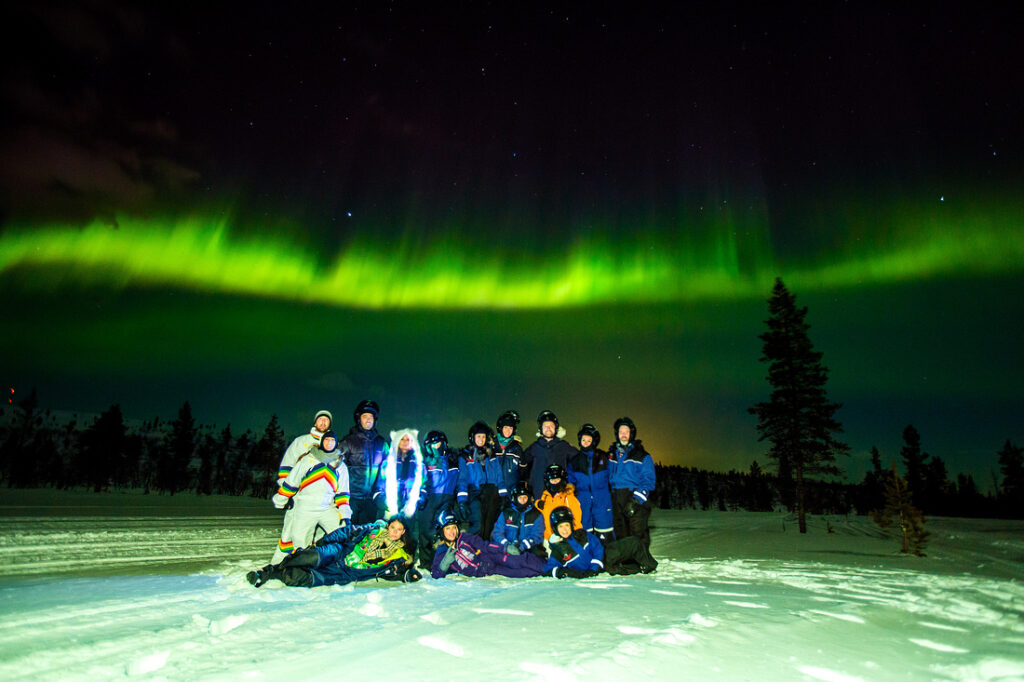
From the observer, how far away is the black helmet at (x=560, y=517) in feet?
23.9

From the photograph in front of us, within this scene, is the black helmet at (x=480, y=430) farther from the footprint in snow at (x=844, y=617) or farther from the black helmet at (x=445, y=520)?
the footprint in snow at (x=844, y=617)

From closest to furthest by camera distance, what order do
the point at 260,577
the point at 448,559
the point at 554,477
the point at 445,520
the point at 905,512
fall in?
the point at 260,577
the point at 448,559
the point at 445,520
the point at 554,477
the point at 905,512

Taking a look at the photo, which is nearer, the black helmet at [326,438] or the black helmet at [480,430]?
the black helmet at [326,438]

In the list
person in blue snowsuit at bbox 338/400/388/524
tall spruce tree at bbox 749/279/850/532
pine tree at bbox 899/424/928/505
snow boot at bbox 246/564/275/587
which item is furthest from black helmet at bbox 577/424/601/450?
pine tree at bbox 899/424/928/505

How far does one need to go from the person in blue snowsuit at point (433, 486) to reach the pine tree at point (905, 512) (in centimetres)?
1049

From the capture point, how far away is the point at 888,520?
14.1m

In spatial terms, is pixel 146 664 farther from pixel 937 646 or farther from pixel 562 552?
pixel 937 646

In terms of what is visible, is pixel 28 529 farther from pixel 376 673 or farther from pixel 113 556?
Result: pixel 376 673

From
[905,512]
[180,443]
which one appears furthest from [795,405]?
[180,443]

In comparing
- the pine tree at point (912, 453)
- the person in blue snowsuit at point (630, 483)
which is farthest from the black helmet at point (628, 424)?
the pine tree at point (912, 453)

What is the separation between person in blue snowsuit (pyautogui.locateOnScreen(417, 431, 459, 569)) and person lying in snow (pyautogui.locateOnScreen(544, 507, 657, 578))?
177 cm

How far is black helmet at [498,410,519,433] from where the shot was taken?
28.7ft

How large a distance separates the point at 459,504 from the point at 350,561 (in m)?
2.09

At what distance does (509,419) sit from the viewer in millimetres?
8758
